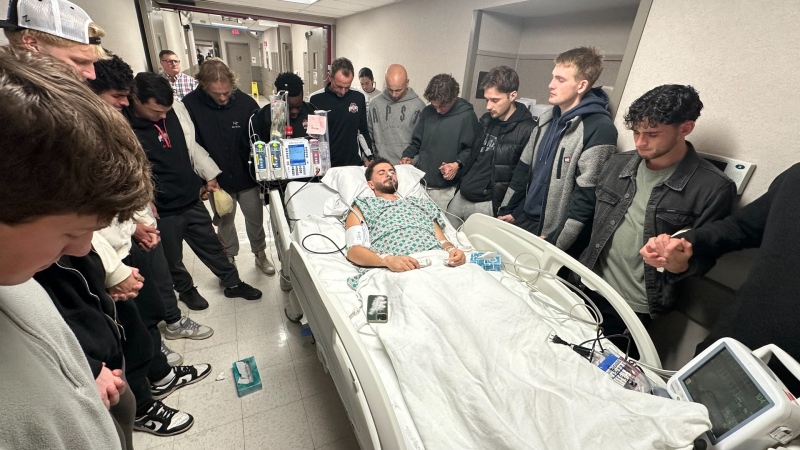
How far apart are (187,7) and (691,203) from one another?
6336 millimetres

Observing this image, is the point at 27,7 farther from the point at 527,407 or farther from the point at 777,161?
the point at 777,161

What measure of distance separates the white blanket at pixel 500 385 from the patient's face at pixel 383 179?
105cm

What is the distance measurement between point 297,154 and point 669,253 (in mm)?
2253

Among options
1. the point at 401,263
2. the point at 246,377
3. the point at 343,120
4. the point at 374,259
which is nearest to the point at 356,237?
the point at 374,259

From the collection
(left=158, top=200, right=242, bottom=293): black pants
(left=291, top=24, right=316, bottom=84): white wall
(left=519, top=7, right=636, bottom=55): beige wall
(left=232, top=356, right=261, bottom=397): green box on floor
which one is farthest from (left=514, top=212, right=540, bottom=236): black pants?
(left=291, top=24, right=316, bottom=84): white wall

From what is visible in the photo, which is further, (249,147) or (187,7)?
(187,7)

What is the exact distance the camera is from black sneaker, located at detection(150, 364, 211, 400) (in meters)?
1.83

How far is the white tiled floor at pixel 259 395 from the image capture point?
5.46ft

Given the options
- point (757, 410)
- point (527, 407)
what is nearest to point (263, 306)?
point (527, 407)

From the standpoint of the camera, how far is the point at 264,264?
3.04 metres

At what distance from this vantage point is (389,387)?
46.5 inches

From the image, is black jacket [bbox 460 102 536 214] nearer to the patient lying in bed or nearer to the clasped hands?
the patient lying in bed

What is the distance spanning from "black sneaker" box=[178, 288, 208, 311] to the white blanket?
1.82 metres

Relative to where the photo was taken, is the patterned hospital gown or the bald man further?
the bald man
